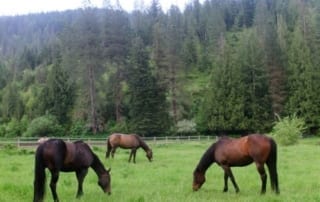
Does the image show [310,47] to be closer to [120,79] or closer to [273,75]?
[273,75]

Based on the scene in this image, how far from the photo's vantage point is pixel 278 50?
223ft

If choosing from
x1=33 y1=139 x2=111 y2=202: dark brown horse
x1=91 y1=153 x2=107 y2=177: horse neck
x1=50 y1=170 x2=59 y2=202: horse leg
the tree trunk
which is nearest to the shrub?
the tree trunk

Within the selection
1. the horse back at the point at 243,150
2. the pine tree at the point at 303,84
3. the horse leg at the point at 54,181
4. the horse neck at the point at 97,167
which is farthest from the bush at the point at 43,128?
the horse leg at the point at 54,181

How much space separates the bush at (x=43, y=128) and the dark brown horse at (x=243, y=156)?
4813 centimetres

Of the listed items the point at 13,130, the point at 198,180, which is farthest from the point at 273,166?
the point at 13,130

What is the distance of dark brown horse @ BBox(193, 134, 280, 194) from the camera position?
11.8 m

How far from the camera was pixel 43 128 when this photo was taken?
2290 inches

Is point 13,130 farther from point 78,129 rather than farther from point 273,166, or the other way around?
point 273,166

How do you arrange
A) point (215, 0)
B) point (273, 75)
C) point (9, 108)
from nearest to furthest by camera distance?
point (273, 75)
point (9, 108)
point (215, 0)

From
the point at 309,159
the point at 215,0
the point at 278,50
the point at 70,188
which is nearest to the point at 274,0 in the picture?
the point at 215,0

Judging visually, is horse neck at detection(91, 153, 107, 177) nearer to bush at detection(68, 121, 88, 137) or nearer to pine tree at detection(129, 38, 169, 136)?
pine tree at detection(129, 38, 169, 136)

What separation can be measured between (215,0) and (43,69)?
6033 centimetres

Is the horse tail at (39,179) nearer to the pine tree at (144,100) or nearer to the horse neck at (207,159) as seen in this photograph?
the horse neck at (207,159)

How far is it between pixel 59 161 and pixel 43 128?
49.6m
